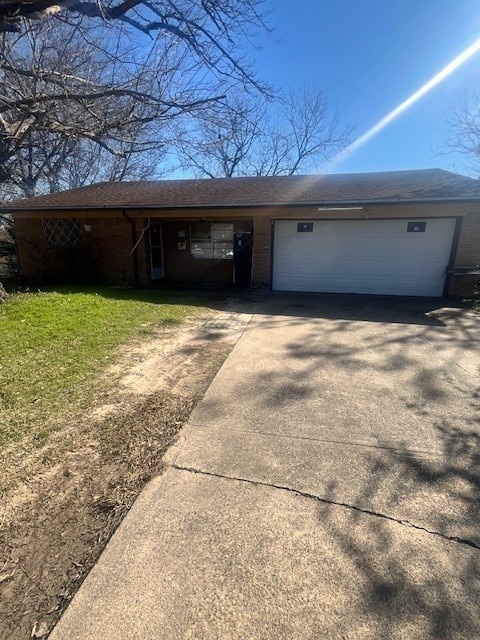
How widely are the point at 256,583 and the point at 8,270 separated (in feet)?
50.3

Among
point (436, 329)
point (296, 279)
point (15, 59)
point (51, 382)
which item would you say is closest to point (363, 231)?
point (296, 279)

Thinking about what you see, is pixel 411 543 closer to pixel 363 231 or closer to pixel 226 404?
pixel 226 404

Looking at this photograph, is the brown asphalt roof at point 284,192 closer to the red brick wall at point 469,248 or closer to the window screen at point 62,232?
the window screen at point 62,232

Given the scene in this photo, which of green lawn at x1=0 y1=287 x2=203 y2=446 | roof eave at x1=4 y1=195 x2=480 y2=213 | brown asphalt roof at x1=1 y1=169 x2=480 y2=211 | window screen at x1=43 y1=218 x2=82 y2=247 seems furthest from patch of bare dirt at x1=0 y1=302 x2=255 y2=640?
window screen at x1=43 y1=218 x2=82 y2=247

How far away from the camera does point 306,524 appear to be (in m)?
2.03

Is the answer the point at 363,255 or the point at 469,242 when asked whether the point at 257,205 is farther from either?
the point at 469,242

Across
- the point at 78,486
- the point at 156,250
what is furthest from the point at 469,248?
the point at 78,486

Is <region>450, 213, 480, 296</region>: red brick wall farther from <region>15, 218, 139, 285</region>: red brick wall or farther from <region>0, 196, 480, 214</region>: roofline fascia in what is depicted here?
<region>15, 218, 139, 285</region>: red brick wall

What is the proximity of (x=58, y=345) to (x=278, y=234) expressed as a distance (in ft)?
23.1

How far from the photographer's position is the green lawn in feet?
10.5

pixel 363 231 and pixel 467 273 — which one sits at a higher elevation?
pixel 363 231

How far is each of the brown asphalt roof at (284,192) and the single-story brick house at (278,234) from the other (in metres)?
0.04

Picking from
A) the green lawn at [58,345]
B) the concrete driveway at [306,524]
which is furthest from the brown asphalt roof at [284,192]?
the concrete driveway at [306,524]

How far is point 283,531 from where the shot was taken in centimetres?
198
